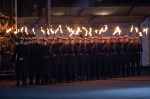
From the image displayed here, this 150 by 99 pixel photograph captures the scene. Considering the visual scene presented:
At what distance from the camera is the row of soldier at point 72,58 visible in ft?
57.6

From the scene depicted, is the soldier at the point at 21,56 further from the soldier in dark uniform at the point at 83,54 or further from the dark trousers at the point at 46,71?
the soldier in dark uniform at the point at 83,54

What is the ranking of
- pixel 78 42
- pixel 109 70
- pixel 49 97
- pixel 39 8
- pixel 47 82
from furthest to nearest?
pixel 39 8 < pixel 109 70 < pixel 78 42 < pixel 47 82 < pixel 49 97

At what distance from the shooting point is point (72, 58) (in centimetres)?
1906

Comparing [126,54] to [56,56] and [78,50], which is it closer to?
[78,50]

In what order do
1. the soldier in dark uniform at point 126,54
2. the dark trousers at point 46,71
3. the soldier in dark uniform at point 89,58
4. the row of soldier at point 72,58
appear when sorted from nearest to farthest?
the row of soldier at point 72,58, the dark trousers at point 46,71, the soldier in dark uniform at point 89,58, the soldier in dark uniform at point 126,54

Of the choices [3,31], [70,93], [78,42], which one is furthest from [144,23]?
[70,93]

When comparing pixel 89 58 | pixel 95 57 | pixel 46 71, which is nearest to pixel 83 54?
pixel 89 58

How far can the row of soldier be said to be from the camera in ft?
57.6

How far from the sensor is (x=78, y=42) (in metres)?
19.4

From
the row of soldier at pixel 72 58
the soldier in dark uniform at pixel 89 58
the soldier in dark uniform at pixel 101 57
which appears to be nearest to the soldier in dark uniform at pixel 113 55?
the row of soldier at pixel 72 58

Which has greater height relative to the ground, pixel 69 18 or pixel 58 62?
pixel 69 18

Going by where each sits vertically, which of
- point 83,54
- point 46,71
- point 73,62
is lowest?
point 46,71

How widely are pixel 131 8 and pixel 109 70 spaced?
25.3ft

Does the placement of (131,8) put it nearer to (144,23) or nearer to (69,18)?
(144,23)
